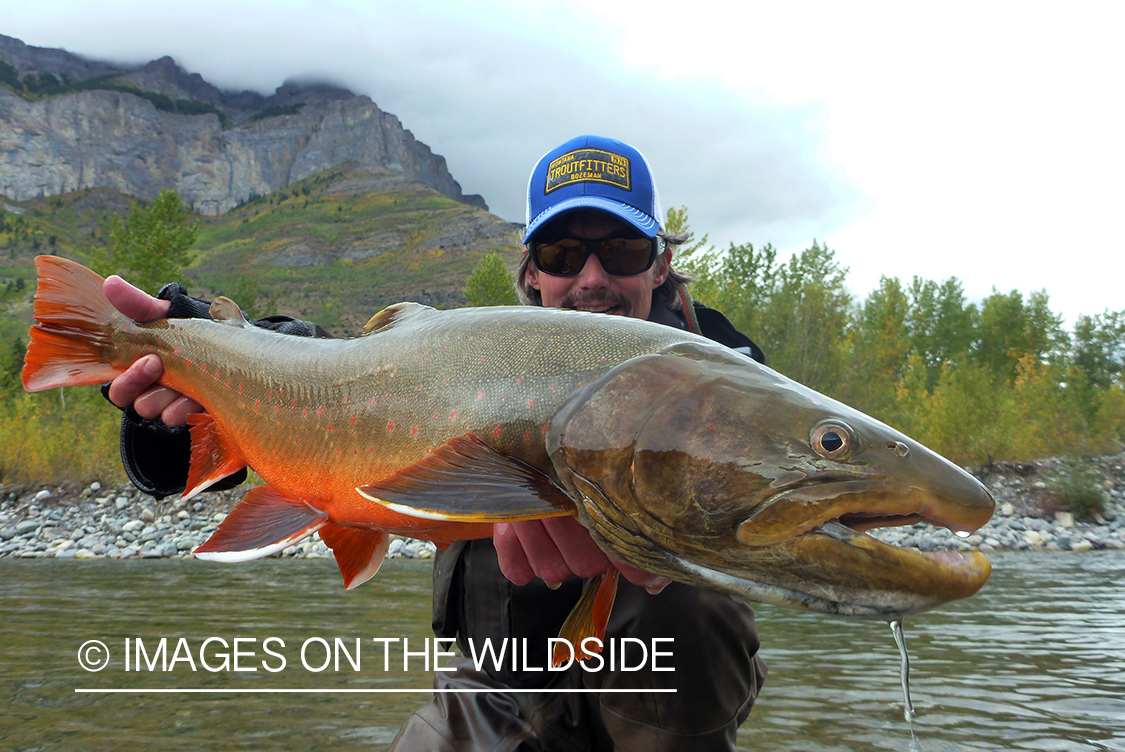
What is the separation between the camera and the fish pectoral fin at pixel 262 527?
6.29 feet

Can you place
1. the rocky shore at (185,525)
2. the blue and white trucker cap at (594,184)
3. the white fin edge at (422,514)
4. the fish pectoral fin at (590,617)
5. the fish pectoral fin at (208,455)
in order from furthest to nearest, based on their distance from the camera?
1. the rocky shore at (185,525)
2. the blue and white trucker cap at (594,184)
3. the fish pectoral fin at (208,455)
4. the fish pectoral fin at (590,617)
5. the white fin edge at (422,514)

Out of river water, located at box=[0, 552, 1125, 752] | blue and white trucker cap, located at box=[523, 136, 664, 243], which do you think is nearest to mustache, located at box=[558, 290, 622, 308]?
blue and white trucker cap, located at box=[523, 136, 664, 243]

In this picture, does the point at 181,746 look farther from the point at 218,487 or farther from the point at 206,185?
the point at 206,185

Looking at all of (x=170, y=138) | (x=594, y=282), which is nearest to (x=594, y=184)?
(x=594, y=282)

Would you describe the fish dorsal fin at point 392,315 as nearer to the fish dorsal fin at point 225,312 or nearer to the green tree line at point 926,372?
the fish dorsal fin at point 225,312

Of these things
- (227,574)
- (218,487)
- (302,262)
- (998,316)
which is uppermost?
(302,262)

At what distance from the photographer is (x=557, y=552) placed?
5.53 feet

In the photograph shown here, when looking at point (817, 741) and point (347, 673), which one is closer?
point (817, 741)

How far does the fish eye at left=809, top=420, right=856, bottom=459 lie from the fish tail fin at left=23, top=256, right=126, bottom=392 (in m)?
2.48

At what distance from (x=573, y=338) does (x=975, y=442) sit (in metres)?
20.5

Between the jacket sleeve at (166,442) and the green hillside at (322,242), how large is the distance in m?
61.9

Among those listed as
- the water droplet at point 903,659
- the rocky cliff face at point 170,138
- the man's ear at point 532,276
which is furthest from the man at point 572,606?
the rocky cliff face at point 170,138

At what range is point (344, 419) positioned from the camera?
1.94m

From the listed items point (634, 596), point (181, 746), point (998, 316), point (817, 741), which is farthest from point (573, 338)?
point (998, 316)
